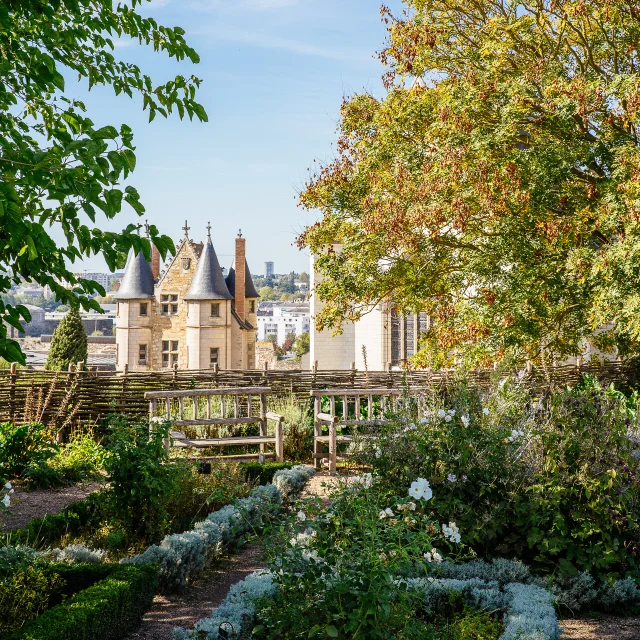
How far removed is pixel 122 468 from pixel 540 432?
351cm

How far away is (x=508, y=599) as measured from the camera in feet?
16.2

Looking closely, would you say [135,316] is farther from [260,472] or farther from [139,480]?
[139,480]

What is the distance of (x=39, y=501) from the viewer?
8.62 metres

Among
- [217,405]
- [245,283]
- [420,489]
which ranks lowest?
[420,489]

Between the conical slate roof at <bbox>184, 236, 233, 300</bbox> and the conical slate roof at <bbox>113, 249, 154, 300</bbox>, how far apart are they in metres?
2.68

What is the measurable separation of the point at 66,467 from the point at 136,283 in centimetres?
3135

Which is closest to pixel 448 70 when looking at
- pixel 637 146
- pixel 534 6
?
pixel 534 6

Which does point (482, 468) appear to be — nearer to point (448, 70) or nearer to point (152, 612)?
point (152, 612)

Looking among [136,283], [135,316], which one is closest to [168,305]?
[135,316]

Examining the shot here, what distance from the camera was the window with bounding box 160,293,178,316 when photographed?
132 feet

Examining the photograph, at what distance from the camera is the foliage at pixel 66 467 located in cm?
942

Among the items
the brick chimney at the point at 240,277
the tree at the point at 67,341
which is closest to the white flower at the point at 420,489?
the tree at the point at 67,341

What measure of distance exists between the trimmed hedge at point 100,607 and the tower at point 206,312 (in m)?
33.8

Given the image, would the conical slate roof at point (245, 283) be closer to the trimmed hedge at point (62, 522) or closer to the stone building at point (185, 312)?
the stone building at point (185, 312)
